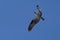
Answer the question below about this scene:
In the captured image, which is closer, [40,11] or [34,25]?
[40,11]

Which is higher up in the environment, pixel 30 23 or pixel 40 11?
pixel 30 23

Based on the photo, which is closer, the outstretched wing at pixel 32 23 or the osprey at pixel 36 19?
the osprey at pixel 36 19

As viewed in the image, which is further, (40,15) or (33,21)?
(33,21)

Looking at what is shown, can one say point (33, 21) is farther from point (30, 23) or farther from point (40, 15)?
point (40, 15)

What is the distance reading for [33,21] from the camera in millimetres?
25484

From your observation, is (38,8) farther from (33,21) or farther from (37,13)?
(33,21)

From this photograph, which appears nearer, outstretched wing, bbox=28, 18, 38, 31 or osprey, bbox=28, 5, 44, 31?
osprey, bbox=28, 5, 44, 31

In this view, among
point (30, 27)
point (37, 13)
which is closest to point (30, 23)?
point (30, 27)

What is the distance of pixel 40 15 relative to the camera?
2303 cm

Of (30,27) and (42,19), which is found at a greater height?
(30,27)

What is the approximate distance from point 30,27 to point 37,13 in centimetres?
250

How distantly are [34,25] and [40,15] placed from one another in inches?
96.7

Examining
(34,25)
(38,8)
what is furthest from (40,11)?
(34,25)

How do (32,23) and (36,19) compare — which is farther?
(32,23)
